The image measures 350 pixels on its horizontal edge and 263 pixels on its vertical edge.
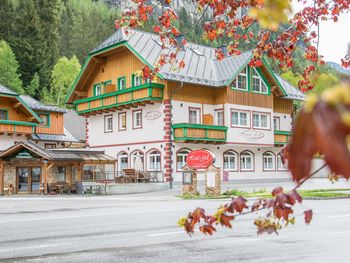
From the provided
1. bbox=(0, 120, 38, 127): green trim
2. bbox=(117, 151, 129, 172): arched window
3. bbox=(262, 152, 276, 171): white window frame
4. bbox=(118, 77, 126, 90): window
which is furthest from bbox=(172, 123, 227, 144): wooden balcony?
bbox=(0, 120, 38, 127): green trim

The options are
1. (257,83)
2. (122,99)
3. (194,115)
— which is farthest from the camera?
(257,83)

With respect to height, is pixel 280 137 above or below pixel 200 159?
above

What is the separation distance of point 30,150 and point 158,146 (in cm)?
899

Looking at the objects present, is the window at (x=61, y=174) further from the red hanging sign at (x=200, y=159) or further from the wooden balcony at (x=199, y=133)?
the red hanging sign at (x=200, y=159)

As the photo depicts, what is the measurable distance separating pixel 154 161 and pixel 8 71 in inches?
1627

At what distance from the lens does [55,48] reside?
85125mm

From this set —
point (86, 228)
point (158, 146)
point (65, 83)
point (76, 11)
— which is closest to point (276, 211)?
point (86, 228)

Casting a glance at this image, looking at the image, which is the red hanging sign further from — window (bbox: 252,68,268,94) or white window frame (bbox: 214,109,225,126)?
window (bbox: 252,68,268,94)

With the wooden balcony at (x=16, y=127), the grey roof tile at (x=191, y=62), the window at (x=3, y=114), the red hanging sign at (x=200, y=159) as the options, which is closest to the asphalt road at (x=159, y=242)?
the red hanging sign at (x=200, y=159)

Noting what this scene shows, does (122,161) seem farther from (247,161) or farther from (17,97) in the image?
(247,161)

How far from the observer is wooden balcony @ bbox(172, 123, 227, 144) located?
37188 mm

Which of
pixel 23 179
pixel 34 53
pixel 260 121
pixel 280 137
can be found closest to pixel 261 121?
pixel 260 121

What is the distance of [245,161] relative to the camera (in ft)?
140

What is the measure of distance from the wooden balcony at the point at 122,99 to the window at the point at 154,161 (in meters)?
3.64
